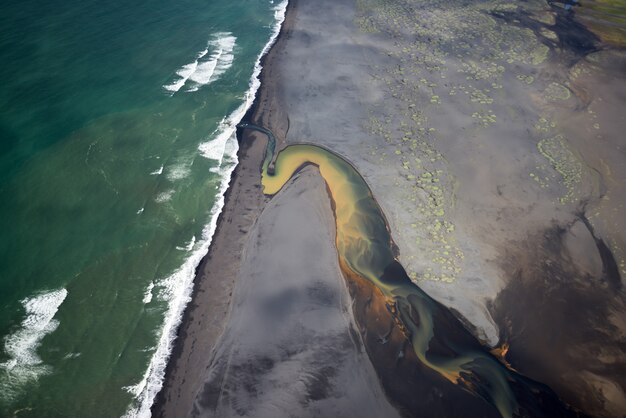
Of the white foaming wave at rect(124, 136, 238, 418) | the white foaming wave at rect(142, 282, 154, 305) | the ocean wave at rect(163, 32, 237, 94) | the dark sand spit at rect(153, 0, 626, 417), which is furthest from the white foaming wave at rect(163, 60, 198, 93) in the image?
the white foaming wave at rect(142, 282, 154, 305)

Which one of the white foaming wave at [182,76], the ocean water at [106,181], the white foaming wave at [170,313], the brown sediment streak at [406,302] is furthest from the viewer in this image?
the white foaming wave at [182,76]

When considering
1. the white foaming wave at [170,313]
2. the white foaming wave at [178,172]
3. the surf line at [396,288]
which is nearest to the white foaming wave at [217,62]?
the white foaming wave at [178,172]

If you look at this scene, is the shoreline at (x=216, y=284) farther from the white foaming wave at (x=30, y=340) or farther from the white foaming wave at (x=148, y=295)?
the white foaming wave at (x=30, y=340)

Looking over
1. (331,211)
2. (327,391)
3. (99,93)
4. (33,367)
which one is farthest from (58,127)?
(327,391)

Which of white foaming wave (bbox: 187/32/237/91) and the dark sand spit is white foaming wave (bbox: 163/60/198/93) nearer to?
white foaming wave (bbox: 187/32/237/91)

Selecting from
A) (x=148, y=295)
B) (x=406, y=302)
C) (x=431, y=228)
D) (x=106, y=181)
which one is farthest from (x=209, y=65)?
(x=406, y=302)

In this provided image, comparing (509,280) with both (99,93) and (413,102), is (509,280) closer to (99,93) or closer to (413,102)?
(413,102)
